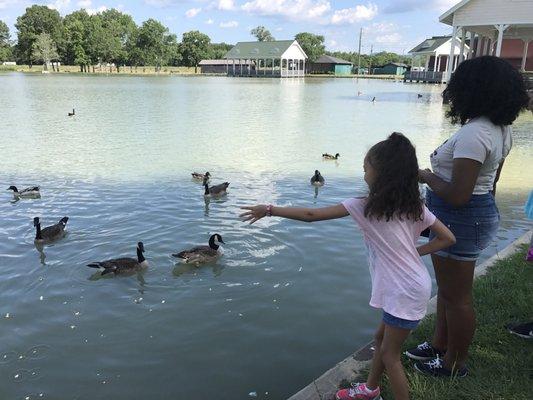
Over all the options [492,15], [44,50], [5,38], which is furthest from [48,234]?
[5,38]

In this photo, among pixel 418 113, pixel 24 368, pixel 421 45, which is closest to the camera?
pixel 24 368

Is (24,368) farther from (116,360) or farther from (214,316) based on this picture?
(214,316)

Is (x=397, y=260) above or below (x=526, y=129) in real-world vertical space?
above

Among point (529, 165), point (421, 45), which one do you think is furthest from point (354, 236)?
point (421, 45)

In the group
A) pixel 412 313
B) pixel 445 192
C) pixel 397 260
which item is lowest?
pixel 412 313

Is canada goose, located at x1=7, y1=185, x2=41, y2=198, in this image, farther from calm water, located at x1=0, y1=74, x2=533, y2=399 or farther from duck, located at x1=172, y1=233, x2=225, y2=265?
duck, located at x1=172, y1=233, x2=225, y2=265

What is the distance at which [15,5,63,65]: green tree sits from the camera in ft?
376

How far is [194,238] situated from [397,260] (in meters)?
6.41

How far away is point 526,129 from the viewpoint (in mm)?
24734

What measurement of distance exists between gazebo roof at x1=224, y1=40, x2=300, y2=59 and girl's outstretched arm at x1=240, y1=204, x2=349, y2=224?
3833 inches

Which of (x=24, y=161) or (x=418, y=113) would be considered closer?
(x=24, y=161)

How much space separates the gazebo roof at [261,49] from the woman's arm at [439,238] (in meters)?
97.4

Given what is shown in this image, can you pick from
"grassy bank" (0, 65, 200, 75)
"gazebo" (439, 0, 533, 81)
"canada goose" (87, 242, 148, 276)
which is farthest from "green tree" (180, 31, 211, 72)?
"canada goose" (87, 242, 148, 276)

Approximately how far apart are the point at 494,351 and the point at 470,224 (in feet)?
5.32
